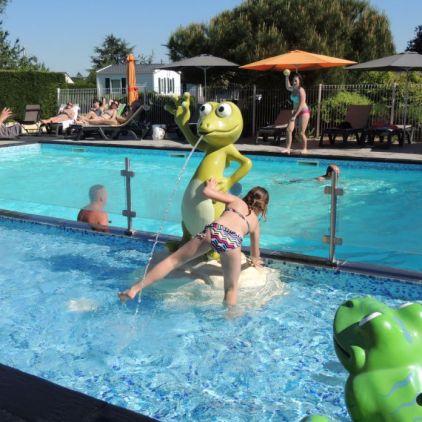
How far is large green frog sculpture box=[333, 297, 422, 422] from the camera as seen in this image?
5.45 ft

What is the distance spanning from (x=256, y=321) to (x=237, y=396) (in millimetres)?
1076

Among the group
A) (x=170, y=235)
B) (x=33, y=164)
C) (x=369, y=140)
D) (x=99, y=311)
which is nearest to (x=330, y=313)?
(x=99, y=311)

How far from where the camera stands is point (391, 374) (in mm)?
1684

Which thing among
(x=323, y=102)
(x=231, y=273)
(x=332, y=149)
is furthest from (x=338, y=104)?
(x=231, y=273)

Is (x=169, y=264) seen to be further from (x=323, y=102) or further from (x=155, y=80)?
(x=155, y=80)

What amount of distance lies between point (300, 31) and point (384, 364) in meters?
20.6

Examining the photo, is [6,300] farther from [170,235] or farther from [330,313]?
[330,313]

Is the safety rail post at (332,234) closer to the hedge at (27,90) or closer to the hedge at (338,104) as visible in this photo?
the hedge at (338,104)

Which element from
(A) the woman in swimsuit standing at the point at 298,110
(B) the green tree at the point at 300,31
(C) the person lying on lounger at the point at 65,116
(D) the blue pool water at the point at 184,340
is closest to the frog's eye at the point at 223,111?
(D) the blue pool water at the point at 184,340

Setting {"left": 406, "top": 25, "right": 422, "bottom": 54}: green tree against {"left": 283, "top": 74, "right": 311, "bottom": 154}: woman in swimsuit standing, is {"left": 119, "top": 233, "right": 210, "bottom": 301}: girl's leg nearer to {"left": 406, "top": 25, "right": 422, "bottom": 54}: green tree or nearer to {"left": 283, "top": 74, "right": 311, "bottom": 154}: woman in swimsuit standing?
{"left": 283, "top": 74, "right": 311, "bottom": 154}: woman in swimsuit standing

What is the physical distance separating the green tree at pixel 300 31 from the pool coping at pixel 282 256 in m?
14.7

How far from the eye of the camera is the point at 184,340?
429 cm

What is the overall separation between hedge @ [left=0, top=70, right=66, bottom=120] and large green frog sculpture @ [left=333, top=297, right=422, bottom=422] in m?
24.7

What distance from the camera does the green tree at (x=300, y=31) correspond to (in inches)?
810
